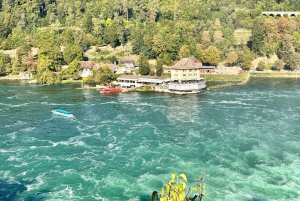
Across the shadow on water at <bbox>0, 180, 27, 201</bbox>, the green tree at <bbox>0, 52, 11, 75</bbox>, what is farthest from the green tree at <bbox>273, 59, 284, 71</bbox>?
the shadow on water at <bbox>0, 180, 27, 201</bbox>

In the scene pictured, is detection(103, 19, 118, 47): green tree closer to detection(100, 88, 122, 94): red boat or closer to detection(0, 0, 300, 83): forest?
detection(0, 0, 300, 83): forest

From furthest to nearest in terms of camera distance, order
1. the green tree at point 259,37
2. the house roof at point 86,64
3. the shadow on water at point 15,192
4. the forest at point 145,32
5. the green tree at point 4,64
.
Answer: the green tree at point 259,37
the forest at point 145,32
the green tree at point 4,64
the house roof at point 86,64
the shadow on water at point 15,192

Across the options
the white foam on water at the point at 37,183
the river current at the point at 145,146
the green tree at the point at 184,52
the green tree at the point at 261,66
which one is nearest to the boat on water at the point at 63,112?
the river current at the point at 145,146

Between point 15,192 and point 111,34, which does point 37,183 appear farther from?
point 111,34

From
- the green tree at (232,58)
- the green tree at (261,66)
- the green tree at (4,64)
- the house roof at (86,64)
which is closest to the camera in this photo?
the house roof at (86,64)

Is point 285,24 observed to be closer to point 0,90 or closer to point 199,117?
point 199,117

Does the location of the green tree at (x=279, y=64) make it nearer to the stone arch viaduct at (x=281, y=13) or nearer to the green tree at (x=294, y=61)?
the green tree at (x=294, y=61)
